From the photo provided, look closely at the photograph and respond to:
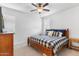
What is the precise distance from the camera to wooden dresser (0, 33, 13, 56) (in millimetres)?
1518

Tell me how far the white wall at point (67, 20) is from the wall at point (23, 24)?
246 millimetres

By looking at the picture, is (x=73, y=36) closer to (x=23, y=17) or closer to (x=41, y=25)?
(x=41, y=25)

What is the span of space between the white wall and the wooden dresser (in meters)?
0.80

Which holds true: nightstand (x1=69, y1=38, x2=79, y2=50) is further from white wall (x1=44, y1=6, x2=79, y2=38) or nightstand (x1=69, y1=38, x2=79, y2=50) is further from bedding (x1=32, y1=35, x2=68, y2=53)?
bedding (x1=32, y1=35, x2=68, y2=53)

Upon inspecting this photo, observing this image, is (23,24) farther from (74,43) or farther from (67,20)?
(74,43)

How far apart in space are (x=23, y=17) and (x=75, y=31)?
1045 mm

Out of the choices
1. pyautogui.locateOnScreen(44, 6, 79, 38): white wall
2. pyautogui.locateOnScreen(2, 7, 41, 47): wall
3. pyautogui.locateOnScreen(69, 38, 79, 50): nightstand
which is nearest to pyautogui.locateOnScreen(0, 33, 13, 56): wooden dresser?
pyautogui.locateOnScreen(2, 7, 41, 47): wall

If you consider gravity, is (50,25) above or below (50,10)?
below

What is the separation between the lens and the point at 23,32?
1.74 m

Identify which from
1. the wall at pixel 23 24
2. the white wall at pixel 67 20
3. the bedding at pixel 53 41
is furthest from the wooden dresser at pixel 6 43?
the white wall at pixel 67 20

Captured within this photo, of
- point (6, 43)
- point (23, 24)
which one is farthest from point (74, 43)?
point (6, 43)

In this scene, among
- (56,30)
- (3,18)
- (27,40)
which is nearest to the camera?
(3,18)

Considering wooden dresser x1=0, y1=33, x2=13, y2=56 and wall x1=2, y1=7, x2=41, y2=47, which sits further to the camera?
wall x1=2, y1=7, x2=41, y2=47

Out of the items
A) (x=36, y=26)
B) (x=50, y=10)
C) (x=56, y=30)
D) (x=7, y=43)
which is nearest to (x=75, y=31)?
(x=56, y=30)
